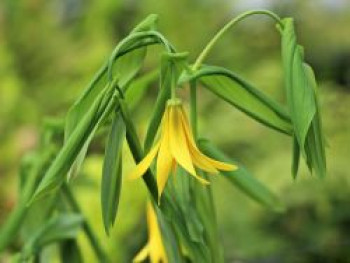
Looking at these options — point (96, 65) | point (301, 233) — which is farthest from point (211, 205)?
point (96, 65)

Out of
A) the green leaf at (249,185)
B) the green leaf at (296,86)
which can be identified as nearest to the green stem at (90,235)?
the green leaf at (249,185)

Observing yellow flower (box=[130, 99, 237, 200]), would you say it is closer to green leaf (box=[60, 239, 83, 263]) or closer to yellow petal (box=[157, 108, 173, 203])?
yellow petal (box=[157, 108, 173, 203])

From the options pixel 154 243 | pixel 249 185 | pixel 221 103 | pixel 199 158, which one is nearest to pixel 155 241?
pixel 154 243

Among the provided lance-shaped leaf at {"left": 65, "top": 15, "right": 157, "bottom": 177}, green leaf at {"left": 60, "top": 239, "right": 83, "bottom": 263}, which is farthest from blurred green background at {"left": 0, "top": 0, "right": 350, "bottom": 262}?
lance-shaped leaf at {"left": 65, "top": 15, "right": 157, "bottom": 177}

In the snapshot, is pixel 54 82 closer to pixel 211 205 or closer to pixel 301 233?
pixel 301 233

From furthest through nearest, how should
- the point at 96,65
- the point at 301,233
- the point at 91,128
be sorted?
the point at 96,65, the point at 301,233, the point at 91,128

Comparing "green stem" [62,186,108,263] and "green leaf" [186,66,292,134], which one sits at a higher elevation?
"green leaf" [186,66,292,134]
